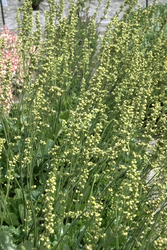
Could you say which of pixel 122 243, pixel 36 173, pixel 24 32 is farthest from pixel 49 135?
pixel 122 243

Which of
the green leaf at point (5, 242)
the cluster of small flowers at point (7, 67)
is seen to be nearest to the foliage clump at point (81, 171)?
the green leaf at point (5, 242)

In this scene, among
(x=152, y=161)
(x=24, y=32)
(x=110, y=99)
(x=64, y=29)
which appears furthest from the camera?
(x=110, y=99)

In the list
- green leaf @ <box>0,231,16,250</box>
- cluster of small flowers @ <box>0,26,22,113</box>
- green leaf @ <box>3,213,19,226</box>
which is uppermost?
cluster of small flowers @ <box>0,26,22,113</box>

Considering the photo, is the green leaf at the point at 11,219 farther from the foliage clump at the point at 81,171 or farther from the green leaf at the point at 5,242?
the green leaf at the point at 5,242

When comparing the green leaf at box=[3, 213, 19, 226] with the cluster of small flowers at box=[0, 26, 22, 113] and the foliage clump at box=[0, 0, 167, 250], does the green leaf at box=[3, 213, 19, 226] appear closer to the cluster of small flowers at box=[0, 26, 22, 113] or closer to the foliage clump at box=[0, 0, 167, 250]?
the foliage clump at box=[0, 0, 167, 250]

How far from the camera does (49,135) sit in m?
2.95

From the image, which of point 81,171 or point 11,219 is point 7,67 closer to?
point 81,171

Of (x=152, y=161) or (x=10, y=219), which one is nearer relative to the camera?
(x=152, y=161)

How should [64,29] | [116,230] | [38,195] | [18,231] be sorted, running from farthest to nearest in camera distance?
[64,29] < [38,195] < [18,231] < [116,230]

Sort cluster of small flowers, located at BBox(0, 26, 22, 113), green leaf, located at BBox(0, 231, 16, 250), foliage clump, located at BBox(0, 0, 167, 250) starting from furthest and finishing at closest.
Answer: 1. cluster of small flowers, located at BBox(0, 26, 22, 113)
2. green leaf, located at BBox(0, 231, 16, 250)
3. foliage clump, located at BBox(0, 0, 167, 250)

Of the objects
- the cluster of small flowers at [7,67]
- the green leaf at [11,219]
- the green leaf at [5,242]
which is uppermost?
the cluster of small flowers at [7,67]

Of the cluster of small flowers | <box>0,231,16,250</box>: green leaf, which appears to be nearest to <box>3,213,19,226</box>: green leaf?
<box>0,231,16,250</box>: green leaf

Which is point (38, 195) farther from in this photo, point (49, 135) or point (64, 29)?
point (64, 29)

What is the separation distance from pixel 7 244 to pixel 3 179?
26.7 inches
